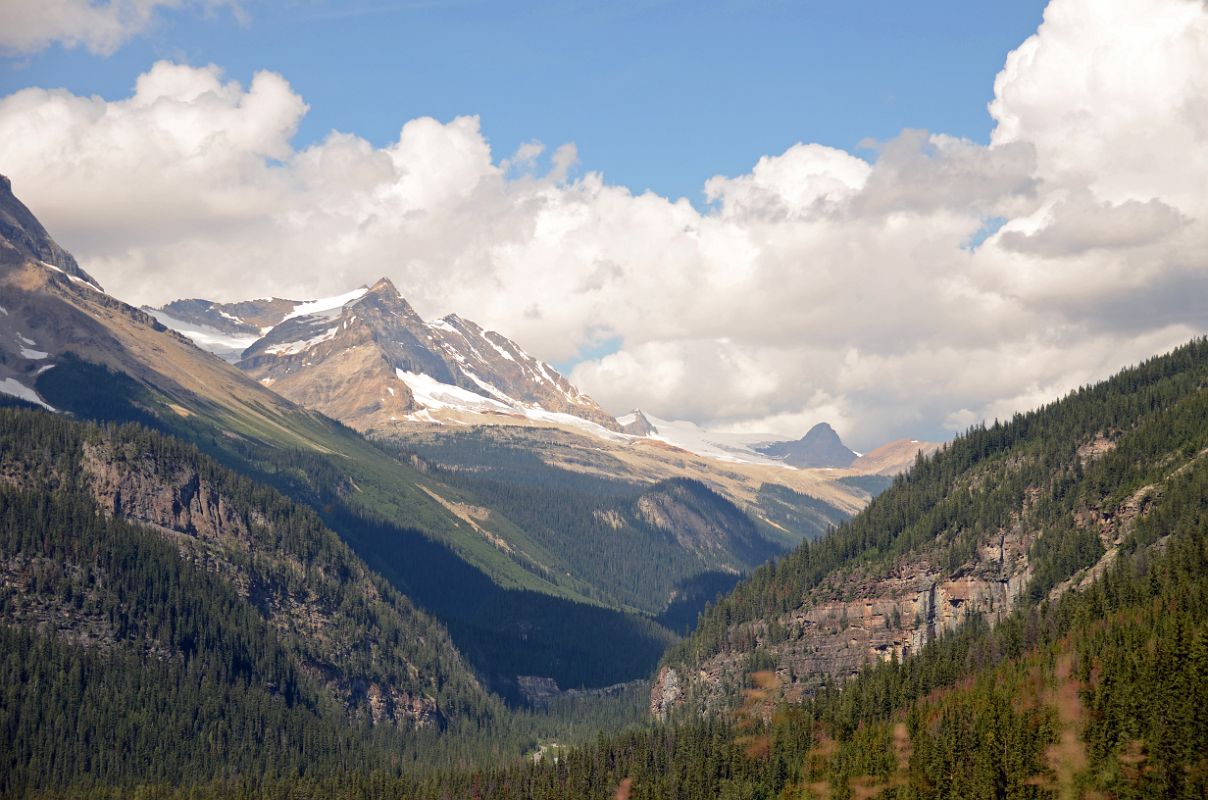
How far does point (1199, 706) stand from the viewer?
19988cm

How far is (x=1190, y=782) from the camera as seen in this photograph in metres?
191

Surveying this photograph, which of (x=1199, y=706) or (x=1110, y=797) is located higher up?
(x=1199, y=706)

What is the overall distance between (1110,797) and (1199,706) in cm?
1712

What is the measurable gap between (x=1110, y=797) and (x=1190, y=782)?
1070 centimetres

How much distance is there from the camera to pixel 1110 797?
19700 centimetres

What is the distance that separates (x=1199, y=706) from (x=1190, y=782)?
12.8m
